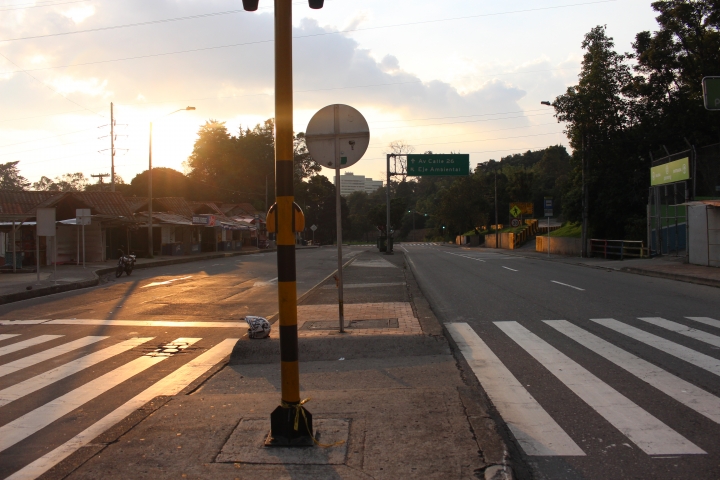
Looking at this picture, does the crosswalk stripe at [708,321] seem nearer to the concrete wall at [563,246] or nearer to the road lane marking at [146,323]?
the road lane marking at [146,323]

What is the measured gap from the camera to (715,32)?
30.2 m

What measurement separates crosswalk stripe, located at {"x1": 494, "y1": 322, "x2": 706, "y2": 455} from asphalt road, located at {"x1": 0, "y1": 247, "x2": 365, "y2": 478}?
4.05 m

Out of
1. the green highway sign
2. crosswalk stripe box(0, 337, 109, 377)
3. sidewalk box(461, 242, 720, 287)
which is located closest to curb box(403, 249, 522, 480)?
crosswalk stripe box(0, 337, 109, 377)

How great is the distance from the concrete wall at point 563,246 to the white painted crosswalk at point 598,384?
2656cm

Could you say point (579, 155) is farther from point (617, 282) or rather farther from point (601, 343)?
point (601, 343)

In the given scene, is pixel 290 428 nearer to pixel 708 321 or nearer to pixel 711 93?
pixel 708 321

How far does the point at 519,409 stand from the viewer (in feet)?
17.4

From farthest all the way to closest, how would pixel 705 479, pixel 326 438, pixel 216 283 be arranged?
pixel 216 283 < pixel 326 438 < pixel 705 479

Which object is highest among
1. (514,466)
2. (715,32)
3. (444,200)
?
(715,32)

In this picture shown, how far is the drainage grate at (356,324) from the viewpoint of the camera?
9.12 m

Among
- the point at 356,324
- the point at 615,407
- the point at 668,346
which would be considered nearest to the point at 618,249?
the point at 668,346

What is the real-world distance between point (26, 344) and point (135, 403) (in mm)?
4311

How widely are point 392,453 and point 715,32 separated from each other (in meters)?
34.1

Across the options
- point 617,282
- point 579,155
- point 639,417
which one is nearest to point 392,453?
point 639,417
